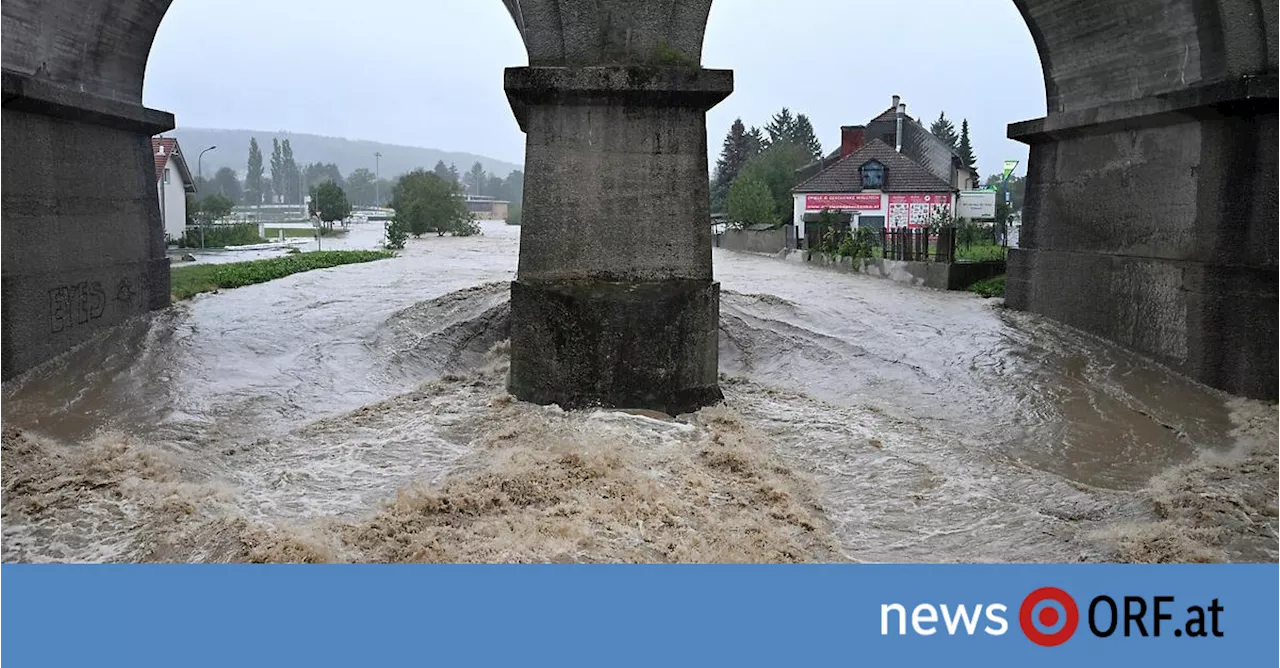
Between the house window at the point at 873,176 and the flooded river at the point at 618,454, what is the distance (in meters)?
32.9

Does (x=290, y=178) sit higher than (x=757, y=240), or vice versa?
(x=290, y=178)

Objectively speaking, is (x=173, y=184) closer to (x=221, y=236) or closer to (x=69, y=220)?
(x=221, y=236)

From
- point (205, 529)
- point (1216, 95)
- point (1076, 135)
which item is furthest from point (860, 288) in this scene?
point (205, 529)

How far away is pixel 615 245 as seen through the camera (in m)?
8.28

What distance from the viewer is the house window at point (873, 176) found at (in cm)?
4422

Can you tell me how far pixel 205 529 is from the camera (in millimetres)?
5789

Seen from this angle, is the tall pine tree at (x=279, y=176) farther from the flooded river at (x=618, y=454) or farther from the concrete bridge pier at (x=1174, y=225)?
the concrete bridge pier at (x=1174, y=225)

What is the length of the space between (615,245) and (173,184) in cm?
4168

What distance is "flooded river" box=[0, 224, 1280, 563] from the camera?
5797 mm

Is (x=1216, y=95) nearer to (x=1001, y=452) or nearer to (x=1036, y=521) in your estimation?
(x=1001, y=452)

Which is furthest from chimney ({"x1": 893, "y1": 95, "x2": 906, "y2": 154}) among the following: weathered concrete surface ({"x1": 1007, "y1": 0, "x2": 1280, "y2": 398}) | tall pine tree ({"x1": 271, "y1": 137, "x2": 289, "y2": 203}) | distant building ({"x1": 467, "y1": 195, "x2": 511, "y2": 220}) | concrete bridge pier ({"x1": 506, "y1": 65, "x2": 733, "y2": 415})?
tall pine tree ({"x1": 271, "y1": 137, "x2": 289, "y2": 203})

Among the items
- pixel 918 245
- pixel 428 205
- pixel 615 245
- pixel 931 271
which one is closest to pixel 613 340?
pixel 615 245

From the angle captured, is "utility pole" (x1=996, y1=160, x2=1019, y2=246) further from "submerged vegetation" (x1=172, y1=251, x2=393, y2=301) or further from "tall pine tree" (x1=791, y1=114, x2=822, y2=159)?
"tall pine tree" (x1=791, y1=114, x2=822, y2=159)

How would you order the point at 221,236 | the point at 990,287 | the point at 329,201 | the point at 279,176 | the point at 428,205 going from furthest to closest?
the point at 279,176 < the point at 329,201 < the point at 428,205 < the point at 221,236 < the point at 990,287
